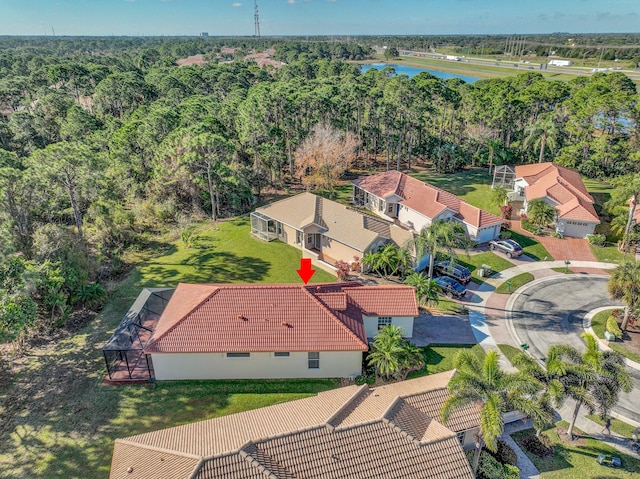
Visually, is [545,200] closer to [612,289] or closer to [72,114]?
[612,289]

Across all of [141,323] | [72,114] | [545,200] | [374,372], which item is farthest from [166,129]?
[545,200]

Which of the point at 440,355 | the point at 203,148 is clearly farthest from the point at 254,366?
the point at 203,148

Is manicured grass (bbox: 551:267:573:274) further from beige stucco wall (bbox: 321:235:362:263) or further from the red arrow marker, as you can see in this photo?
the red arrow marker

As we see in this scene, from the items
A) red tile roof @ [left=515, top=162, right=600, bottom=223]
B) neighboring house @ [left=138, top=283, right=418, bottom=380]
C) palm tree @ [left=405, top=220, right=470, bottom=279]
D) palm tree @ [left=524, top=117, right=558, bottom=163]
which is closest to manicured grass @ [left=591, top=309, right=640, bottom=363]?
palm tree @ [left=405, top=220, right=470, bottom=279]

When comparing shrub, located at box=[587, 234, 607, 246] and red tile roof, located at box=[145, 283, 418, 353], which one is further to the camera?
shrub, located at box=[587, 234, 607, 246]

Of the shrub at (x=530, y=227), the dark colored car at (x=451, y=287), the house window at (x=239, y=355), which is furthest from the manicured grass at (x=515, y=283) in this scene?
the house window at (x=239, y=355)

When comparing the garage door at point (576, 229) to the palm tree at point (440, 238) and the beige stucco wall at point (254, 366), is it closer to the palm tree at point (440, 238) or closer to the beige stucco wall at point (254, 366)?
the palm tree at point (440, 238)

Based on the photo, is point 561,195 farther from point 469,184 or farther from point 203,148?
point 203,148
